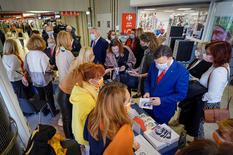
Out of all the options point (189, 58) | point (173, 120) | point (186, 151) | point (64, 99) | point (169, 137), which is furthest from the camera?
point (189, 58)

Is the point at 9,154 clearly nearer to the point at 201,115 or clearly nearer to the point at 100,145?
the point at 100,145

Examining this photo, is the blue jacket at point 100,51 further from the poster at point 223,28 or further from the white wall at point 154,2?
the poster at point 223,28

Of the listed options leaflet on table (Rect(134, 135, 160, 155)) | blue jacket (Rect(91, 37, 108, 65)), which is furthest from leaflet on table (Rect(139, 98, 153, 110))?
blue jacket (Rect(91, 37, 108, 65))

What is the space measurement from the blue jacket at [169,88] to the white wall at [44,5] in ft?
19.4

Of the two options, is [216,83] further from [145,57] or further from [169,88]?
[145,57]

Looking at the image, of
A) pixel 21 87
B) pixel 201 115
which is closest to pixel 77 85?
pixel 201 115

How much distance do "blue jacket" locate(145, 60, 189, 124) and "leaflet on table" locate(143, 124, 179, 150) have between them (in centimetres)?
45

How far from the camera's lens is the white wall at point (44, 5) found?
542 cm

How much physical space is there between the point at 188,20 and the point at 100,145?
581cm

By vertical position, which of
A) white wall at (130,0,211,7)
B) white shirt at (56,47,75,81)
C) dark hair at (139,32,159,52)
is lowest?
white shirt at (56,47,75,81)

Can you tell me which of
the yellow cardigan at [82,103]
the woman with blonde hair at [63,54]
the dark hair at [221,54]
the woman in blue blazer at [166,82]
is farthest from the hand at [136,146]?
the woman with blonde hair at [63,54]

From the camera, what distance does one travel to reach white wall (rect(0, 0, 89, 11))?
17.8ft

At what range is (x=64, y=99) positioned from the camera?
1900mm

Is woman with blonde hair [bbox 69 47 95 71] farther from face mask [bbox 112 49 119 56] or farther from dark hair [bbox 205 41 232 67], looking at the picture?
dark hair [bbox 205 41 232 67]
